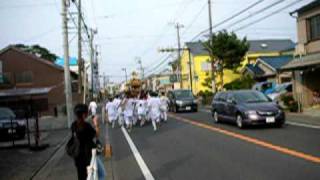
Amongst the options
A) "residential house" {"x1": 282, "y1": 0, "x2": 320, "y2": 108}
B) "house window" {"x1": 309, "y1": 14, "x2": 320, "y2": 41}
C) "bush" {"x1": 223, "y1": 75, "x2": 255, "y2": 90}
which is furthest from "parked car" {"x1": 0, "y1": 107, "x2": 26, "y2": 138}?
"bush" {"x1": 223, "y1": 75, "x2": 255, "y2": 90}

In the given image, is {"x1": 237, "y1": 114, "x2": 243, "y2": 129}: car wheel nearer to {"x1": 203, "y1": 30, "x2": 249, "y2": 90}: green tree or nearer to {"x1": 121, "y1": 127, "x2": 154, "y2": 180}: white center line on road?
{"x1": 121, "y1": 127, "x2": 154, "y2": 180}: white center line on road

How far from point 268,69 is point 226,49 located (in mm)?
4794

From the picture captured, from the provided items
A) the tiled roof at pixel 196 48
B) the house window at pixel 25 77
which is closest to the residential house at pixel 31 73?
the house window at pixel 25 77

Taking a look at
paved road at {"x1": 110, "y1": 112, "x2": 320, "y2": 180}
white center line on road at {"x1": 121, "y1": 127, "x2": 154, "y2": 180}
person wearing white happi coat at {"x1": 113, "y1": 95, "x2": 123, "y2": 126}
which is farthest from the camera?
person wearing white happi coat at {"x1": 113, "y1": 95, "x2": 123, "y2": 126}

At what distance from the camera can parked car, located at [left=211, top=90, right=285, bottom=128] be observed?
1938cm

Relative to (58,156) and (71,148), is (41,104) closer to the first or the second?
(58,156)

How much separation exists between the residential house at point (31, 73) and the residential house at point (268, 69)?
2129 centimetres

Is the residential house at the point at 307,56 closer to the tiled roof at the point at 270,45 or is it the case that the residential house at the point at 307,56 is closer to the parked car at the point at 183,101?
the parked car at the point at 183,101

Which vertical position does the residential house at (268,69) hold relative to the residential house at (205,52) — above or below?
below

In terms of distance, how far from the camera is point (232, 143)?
50.1 ft

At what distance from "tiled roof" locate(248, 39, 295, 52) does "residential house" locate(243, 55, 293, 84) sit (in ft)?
66.3

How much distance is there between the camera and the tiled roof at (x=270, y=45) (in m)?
74.8

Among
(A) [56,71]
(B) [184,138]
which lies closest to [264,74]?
(A) [56,71]

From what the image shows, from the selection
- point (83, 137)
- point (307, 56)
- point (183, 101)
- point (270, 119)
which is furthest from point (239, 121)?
point (183, 101)
